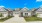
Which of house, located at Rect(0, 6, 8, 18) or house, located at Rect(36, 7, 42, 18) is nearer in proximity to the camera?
house, located at Rect(0, 6, 8, 18)

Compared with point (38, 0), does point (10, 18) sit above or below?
below

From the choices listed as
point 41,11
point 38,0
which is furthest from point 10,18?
point 38,0

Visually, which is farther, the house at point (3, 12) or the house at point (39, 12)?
the house at point (39, 12)

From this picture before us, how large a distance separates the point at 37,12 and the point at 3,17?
2.71 meters

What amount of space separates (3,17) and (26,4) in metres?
2.21

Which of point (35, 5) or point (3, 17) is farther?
point (3, 17)

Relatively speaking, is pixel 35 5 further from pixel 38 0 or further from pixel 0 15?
pixel 0 15

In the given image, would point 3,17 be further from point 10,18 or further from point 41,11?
point 41,11

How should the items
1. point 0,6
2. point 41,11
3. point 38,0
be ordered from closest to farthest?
point 38,0 → point 0,6 → point 41,11

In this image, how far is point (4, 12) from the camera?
12.9 m

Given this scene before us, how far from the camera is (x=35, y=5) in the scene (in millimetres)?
11633

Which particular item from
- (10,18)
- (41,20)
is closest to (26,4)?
(41,20)

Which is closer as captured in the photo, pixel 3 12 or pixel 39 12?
pixel 3 12

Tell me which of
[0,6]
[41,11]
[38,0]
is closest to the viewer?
[38,0]
